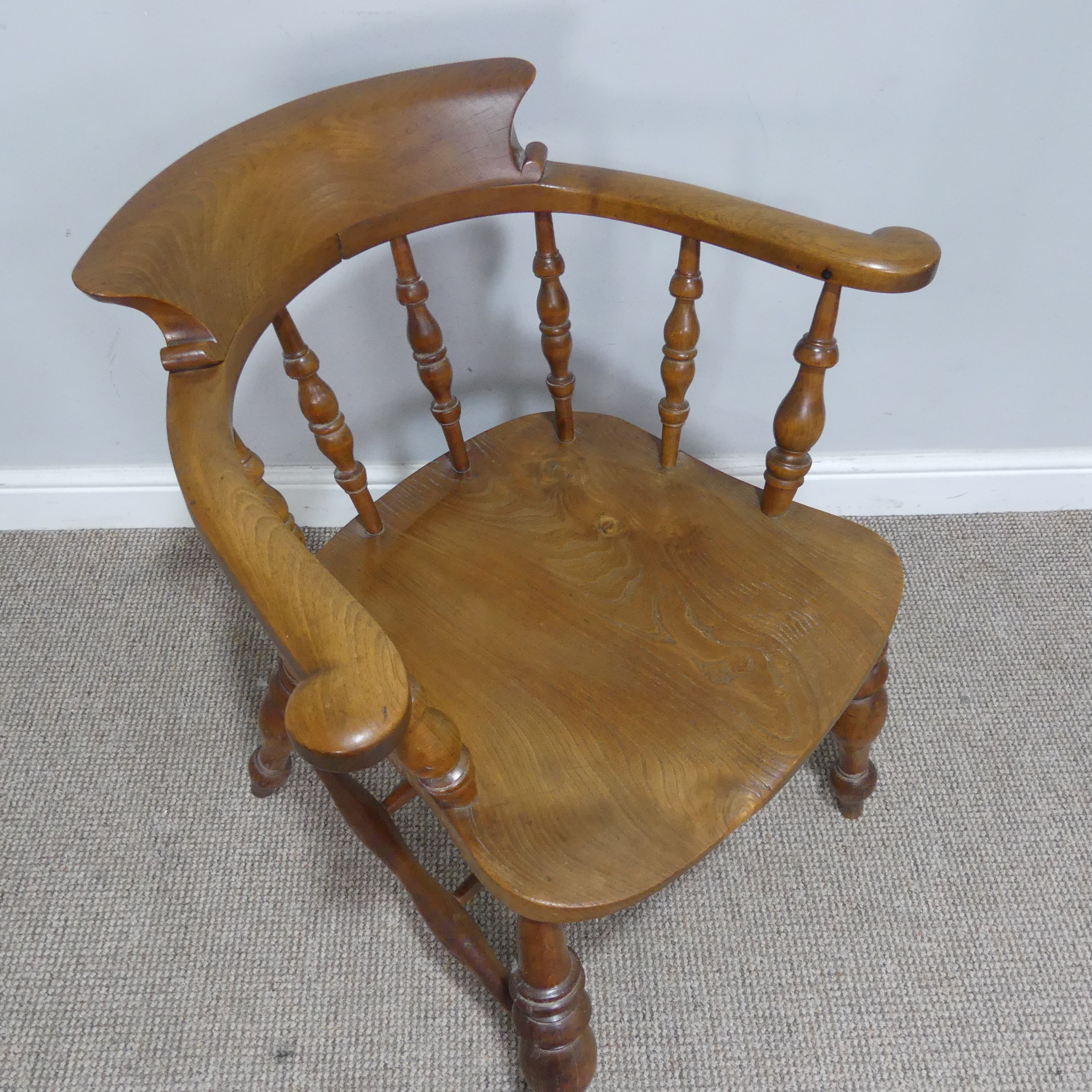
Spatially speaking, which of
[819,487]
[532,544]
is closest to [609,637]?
[532,544]

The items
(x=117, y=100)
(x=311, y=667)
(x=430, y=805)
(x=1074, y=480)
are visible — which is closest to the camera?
(x=311, y=667)

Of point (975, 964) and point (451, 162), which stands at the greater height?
point (451, 162)

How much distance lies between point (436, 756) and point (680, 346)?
0.42 m

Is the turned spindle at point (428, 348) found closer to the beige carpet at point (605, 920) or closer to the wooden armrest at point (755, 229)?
the wooden armrest at point (755, 229)

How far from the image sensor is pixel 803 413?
2.48 ft

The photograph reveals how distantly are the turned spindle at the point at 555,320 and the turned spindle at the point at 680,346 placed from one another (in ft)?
0.30

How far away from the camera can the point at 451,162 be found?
2.41 feet

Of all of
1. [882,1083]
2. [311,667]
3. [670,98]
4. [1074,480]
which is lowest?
[882,1083]

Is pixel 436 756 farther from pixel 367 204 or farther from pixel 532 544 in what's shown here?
pixel 367 204

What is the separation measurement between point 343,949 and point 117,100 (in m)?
0.92

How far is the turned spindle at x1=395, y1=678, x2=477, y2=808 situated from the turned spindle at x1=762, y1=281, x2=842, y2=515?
371 millimetres

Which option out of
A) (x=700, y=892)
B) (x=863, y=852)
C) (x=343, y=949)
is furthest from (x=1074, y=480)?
(x=343, y=949)

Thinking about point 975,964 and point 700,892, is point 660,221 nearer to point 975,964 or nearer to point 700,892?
point 700,892

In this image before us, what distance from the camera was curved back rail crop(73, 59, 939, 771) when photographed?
60cm
